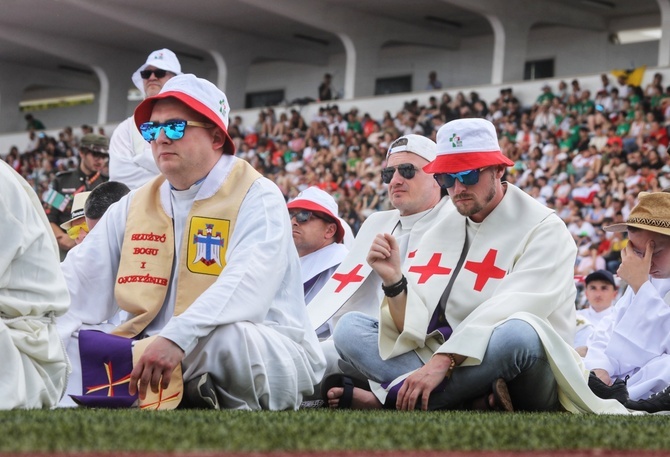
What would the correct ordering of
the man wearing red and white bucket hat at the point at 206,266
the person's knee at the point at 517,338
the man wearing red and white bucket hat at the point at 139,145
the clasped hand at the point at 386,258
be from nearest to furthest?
the man wearing red and white bucket hat at the point at 206,266
the person's knee at the point at 517,338
the clasped hand at the point at 386,258
the man wearing red and white bucket hat at the point at 139,145

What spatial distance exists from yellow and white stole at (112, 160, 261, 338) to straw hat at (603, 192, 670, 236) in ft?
7.32

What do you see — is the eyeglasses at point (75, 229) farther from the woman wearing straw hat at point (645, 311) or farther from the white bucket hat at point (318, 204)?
the woman wearing straw hat at point (645, 311)

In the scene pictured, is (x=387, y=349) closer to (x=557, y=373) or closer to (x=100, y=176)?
(x=557, y=373)

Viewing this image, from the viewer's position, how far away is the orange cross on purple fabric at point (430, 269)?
21.0ft

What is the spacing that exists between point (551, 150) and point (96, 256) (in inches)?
601

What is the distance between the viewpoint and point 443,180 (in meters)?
6.23

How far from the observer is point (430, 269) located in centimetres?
644

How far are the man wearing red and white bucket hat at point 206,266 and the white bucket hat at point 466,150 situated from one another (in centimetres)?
109

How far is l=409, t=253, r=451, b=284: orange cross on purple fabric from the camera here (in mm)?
6395

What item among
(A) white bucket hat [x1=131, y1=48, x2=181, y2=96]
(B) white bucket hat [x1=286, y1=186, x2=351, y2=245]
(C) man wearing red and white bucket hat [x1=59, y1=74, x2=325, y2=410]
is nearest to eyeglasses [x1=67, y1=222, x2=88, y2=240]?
(A) white bucket hat [x1=131, y1=48, x2=181, y2=96]

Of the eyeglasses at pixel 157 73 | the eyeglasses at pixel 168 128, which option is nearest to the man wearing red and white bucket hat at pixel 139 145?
the eyeglasses at pixel 157 73

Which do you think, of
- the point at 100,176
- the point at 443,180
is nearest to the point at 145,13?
the point at 100,176

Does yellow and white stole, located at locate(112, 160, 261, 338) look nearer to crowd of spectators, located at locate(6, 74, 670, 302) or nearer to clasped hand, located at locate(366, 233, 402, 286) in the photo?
clasped hand, located at locate(366, 233, 402, 286)

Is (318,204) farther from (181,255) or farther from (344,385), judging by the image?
(181,255)
